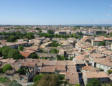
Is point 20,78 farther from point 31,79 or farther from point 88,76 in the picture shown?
point 88,76

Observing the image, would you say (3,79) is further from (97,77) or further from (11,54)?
(97,77)

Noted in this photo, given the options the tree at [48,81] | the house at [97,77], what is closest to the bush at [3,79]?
the tree at [48,81]

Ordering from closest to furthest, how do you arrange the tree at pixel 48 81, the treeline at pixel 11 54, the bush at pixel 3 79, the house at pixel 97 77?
the tree at pixel 48 81, the house at pixel 97 77, the bush at pixel 3 79, the treeline at pixel 11 54

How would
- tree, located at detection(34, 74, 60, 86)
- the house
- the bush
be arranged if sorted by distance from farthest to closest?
1. the bush
2. the house
3. tree, located at detection(34, 74, 60, 86)

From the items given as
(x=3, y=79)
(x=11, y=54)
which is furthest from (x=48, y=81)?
(x=11, y=54)

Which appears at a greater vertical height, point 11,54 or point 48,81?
point 11,54

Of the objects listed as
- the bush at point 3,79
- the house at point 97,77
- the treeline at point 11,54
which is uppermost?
the treeline at point 11,54

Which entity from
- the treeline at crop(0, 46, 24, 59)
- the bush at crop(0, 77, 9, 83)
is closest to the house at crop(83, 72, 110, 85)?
the bush at crop(0, 77, 9, 83)

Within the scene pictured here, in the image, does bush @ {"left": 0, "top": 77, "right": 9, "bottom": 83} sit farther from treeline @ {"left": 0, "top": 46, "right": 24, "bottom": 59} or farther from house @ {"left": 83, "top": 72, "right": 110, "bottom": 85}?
house @ {"left": 83, "top": 72, "right": 110, "bottom": 85}

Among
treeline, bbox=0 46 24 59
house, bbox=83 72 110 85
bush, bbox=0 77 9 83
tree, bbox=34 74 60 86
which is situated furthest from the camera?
treeline, bbox=0 46 24 59

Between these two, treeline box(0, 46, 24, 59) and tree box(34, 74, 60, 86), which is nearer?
tree box(34, 74, 60, 86)

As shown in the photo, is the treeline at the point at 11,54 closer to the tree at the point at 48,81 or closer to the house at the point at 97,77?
the tree at the point at 48,81
